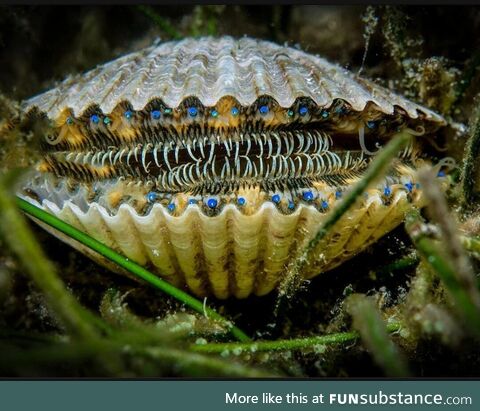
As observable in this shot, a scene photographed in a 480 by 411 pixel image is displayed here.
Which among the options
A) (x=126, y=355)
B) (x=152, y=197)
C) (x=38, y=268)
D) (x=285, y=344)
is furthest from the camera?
(x=152, y=197)

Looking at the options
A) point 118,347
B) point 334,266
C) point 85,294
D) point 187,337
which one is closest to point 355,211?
point 334,266

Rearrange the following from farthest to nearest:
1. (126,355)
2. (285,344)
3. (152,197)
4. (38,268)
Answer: (152,197) < (285,344) < (126,355) < (38,268)

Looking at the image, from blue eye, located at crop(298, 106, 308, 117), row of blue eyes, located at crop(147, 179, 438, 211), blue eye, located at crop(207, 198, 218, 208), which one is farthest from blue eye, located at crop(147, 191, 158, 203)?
blue eye, located at crop(298, 106, 308, 117)

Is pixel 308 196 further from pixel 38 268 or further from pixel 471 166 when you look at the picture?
pixel 38 268

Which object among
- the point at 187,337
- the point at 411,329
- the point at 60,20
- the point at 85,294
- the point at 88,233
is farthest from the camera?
the point at 60,20

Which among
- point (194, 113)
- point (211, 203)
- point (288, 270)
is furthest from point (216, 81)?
point (288, 270)

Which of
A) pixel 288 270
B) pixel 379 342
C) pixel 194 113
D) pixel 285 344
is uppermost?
pixel 194 113
